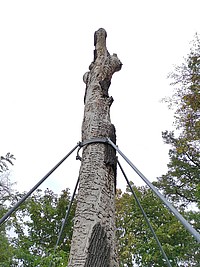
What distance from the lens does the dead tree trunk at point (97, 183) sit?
4.17 feet

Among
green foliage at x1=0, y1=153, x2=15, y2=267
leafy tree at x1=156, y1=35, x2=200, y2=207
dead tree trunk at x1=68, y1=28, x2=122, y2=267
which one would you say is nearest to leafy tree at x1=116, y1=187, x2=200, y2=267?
leafy tree at x1=156, y1=35, x2=200, y2=207

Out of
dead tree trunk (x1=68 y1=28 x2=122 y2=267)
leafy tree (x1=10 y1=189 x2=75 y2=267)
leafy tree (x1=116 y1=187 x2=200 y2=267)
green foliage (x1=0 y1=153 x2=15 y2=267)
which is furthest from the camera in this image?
leafy tree (x1=10 y1=189 x2=75 y2=267)

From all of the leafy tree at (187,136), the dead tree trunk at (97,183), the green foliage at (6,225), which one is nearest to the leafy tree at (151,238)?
the leafy tree at (187,136)

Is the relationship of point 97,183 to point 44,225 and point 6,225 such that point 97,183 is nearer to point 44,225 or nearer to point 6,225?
point 6,225

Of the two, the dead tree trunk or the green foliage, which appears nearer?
the dead tree trunk

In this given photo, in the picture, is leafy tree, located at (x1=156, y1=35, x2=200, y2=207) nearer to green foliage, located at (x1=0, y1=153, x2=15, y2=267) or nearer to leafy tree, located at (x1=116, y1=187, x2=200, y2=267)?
leafy tree, located at (x1=116, y1=187, x2=200, y2=267)

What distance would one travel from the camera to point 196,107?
648 cm

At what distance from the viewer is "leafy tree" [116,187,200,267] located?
8695mm

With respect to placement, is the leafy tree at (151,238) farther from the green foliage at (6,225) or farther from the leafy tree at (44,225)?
the green foliage at (6,225)

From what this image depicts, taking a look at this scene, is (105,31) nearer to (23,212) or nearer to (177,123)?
(177,123)

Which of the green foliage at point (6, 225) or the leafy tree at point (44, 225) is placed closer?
the green foliage at point (6, 225)

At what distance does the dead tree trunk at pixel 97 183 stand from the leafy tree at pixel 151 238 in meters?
7.55

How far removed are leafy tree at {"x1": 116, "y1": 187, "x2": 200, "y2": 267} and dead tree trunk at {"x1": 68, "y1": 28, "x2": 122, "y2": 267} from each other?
7545 millimetres

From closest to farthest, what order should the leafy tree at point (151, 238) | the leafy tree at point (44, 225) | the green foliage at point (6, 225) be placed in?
the green foliage at point (6, 225) < the leafy tree at point (151, 238) < the leafy tree at point (44, 225)
